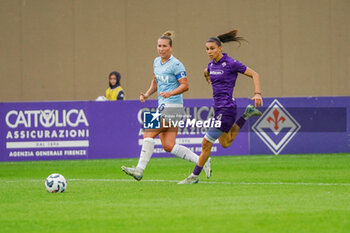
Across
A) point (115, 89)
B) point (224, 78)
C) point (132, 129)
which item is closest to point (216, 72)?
point (224, 78)

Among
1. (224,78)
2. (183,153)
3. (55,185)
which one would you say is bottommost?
(55,185)

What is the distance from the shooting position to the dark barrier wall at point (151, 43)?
25.7 meters

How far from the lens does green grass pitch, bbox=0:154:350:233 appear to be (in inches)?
292

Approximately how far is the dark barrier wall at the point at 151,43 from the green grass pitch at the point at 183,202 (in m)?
10.7

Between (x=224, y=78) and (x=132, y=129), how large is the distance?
785 centimetres

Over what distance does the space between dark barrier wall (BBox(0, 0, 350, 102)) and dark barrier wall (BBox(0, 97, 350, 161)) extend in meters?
6.82

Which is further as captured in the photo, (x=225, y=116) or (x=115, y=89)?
(x=115, y=89)

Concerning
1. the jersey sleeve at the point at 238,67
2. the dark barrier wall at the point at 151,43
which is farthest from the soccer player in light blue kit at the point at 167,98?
the dark barrier wall at the point at 151,43

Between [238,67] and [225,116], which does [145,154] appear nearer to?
[225,116]

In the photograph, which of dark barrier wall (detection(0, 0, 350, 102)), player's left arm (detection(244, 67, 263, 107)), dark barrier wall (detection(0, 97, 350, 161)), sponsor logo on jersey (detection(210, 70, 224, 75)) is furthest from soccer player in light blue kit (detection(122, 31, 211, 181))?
dark barrier wall (detection(0, 0, 350, 102))

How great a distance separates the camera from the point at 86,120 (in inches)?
754

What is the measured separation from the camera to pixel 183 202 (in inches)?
361

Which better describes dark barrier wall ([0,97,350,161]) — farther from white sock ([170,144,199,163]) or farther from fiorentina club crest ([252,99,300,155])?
white sock ([170,144,199,163])

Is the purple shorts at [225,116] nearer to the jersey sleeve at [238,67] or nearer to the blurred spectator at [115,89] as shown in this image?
the jersey sleeve at [238,67]
